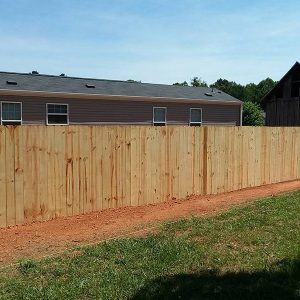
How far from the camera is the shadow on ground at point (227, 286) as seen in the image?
423cm

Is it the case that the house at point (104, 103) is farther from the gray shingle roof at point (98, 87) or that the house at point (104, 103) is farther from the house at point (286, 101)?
the house at point (286, 101)

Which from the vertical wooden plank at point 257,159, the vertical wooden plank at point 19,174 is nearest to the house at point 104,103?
the vertical wooden plank at point 257,159

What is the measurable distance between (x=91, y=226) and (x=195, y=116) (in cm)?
1865

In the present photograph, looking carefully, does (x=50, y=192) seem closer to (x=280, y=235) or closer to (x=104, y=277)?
(x=104, y=277)

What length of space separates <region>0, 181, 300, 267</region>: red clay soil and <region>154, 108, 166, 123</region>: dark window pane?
543 inches

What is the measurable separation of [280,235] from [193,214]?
1.97 m

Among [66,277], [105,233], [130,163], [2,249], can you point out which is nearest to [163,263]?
[66,277]

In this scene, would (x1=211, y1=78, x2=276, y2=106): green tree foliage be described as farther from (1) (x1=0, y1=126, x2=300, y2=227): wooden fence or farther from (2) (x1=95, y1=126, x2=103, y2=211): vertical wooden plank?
(2) (x1=95, y1=126, x2=103, y2=211): vertical wooden plank

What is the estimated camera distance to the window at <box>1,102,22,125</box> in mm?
17875

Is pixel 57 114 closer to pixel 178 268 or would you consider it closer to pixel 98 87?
pixel 98 87

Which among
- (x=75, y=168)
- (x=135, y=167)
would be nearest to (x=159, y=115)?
(x=135, y=167)

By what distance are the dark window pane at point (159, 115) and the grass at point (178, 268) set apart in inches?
657

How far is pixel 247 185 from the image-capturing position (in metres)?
11.4

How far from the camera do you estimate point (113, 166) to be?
815 centimetres
